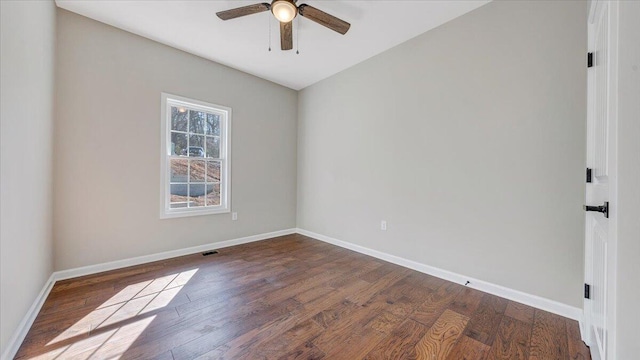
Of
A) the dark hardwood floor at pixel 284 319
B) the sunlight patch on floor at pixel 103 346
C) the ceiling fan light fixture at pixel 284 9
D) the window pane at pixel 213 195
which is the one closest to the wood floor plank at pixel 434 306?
the dark hardwood floor at pixel 284 319

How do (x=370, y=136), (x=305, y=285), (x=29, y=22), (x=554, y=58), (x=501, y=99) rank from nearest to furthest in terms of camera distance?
(x=29, y=22), (x=554, y=58), (x=501, y=99), (x=305, y=285), (x=370, y=136)

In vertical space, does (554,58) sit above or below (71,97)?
above

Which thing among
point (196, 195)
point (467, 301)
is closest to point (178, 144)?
point (196, 195)

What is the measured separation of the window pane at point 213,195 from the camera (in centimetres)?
371

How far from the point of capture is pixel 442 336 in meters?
1.73

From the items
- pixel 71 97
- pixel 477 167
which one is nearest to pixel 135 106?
pixel 71 97

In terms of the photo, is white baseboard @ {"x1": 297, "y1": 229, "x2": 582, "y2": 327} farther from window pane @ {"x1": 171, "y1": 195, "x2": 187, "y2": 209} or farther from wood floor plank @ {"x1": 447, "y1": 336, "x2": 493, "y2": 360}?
window pane @ {"x1": 171, "y1": 195, "x2": 187, "y2": 209}

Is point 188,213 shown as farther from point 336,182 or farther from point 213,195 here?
point 336,182

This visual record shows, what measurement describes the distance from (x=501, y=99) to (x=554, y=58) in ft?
1.46

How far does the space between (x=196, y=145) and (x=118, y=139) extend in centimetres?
89

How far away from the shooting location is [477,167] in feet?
8.13

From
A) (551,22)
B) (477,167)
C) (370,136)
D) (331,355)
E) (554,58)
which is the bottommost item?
(331,355)

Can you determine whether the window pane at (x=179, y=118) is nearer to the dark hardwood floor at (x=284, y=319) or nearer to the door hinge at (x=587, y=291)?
the dark hardwood floor at (x=284, y=319)

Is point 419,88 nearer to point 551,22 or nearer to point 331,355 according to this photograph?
point 551,22
